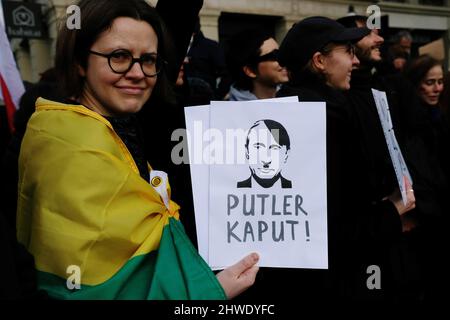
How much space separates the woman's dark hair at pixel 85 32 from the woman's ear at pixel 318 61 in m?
0.88

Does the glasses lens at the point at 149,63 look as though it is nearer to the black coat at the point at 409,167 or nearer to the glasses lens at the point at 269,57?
the black coat at the point at 409,167

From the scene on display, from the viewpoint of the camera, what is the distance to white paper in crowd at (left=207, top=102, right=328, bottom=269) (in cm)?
155

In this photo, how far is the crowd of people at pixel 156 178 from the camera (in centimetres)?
127

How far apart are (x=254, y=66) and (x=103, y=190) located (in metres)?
2.26

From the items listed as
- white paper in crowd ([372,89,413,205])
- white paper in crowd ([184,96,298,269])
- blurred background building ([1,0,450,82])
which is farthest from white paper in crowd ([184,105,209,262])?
blurred background building ([1,0,450,82])

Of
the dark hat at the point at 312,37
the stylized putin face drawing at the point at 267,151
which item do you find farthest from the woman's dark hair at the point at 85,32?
the dark hat at the point at 312,37

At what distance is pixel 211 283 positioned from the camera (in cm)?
136

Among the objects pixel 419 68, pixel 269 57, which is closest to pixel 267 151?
pixel 269 57

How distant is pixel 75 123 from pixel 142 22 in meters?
0.41

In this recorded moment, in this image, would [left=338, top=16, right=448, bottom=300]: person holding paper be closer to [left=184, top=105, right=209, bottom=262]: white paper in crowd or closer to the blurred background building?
[left=184, top=105, right=209, bottom=262]: white paper in crowd

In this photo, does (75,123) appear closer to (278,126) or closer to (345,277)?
(278,126)

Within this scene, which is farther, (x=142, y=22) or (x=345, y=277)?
(x=345, y=277)
